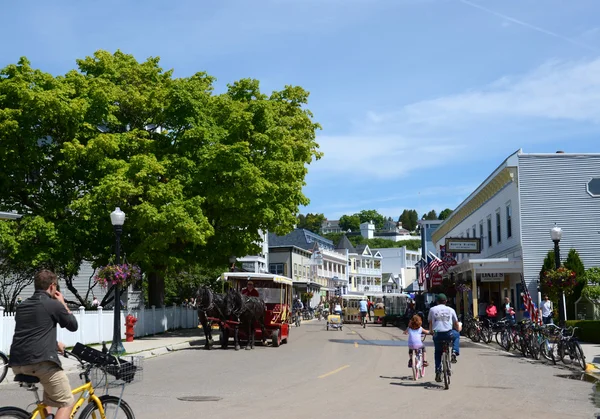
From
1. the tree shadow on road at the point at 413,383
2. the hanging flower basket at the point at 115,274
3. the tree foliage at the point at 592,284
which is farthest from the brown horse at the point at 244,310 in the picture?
the tree foliage at the point at 592,284

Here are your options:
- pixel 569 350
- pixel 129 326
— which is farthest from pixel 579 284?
pixel 129 326

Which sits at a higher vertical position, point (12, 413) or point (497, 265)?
point (497, 265)

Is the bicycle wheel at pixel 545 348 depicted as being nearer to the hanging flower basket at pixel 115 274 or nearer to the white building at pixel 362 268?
the hanging flower basket at pixel 115 274

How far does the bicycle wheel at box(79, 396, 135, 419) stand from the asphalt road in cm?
291

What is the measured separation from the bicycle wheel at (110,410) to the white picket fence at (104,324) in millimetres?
14416

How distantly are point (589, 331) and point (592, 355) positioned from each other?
5749 mm

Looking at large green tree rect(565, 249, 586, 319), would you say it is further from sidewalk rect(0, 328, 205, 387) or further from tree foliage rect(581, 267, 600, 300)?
sidewalk rect(0, 328, 205, 387)

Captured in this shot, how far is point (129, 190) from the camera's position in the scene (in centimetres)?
2925

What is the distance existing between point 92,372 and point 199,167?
24.3 metres

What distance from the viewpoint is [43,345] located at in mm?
6637

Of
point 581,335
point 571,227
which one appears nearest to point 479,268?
point 571,227

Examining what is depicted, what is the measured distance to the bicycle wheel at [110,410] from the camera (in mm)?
7139

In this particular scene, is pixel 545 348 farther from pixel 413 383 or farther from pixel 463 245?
pixel 463 245

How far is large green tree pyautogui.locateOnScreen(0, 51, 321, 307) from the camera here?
2964 cm
